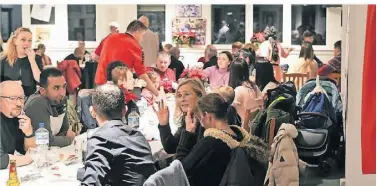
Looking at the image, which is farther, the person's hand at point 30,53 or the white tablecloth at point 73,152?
the person's hand at point 30,53

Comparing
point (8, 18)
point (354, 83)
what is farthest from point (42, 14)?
point (354, 83)

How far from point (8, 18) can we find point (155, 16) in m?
0.70

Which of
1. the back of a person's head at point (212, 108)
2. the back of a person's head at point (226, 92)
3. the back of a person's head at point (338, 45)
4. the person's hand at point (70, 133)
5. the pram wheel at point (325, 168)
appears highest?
the back of a person's head at point (338, 45)

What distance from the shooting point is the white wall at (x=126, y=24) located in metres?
3.33

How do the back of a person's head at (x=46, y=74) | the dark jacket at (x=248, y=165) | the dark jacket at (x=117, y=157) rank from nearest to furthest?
the dark jacket at (x=117, y=157) → the dark jacket at (x=248, y=165) → the back of a person's head at (x=46, y=74)

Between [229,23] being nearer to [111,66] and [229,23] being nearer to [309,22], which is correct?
[309,22]

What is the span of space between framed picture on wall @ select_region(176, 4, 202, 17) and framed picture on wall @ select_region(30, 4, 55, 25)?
604mm

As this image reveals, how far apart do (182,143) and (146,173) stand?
23 cm

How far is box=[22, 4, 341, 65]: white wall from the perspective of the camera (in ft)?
10.9

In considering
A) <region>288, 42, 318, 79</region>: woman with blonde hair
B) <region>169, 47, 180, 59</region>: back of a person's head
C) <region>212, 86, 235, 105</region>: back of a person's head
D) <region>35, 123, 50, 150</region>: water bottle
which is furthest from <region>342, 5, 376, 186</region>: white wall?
<region>35, 123, 50, 150</region>: water bottle

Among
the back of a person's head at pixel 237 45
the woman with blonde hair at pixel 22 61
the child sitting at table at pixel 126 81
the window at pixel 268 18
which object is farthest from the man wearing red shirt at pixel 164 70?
the woman with blonde hair at pixel 22 61

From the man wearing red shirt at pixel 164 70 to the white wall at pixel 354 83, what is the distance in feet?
2.70

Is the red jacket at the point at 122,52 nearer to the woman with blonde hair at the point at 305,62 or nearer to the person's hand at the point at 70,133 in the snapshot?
the person's hand at the point at 70,133

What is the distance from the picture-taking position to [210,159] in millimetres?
3285
